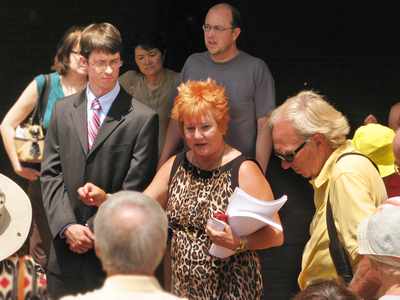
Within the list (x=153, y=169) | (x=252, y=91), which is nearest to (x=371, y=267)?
(x=153, y=169)

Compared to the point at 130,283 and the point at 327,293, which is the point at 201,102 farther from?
the point at 130,283

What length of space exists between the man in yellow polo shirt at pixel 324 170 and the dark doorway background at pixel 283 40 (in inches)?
125

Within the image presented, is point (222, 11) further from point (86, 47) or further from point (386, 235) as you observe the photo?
point (386, 235)

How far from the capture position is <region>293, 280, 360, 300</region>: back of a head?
14.1 feet

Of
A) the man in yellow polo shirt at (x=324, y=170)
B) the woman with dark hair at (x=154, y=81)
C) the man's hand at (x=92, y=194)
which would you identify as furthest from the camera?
the woman with dark hair at (x=154, y=81)

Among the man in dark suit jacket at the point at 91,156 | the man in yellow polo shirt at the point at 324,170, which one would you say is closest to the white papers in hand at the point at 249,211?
the man in yellow polo shirt at the point at 324,170

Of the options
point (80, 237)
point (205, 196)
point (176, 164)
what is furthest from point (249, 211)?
point (80, 237)

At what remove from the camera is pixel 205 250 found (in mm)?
5930

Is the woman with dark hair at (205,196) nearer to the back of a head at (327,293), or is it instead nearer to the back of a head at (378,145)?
the back of a head at (378,145)

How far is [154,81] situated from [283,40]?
4.39ft

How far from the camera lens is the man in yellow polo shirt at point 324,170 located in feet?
16.8

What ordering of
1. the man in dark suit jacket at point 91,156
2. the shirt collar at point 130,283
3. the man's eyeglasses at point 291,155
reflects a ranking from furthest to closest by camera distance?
the man in dark suit jacket at point 91,156 → the man's eyeglasses at point 291,155 → the shirt collar at point 130,283

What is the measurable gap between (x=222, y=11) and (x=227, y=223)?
7.02ft

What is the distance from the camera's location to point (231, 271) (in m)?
5.94
